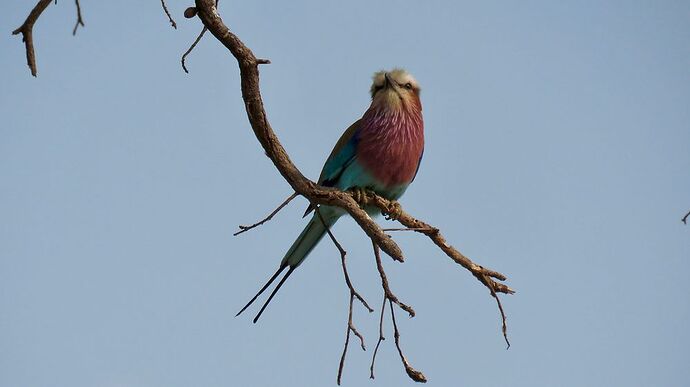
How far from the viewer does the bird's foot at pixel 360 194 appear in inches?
167

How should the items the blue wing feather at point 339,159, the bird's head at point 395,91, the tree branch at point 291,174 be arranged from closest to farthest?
the tree branch at point 291,174
the blue wing feather at point 339,159
the bird's head at point 395,91

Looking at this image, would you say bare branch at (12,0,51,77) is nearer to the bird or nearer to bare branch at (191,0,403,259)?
bare branch at (191,0,403,259)

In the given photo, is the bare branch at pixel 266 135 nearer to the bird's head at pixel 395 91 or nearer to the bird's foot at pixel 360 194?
the bird's foot at pixel 360 194

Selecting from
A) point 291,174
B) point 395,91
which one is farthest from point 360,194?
point 291,174

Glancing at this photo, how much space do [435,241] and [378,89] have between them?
1528 mm

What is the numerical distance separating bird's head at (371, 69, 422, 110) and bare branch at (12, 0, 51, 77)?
201cm

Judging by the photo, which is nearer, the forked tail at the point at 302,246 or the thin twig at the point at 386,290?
the thin twig at the point at 386,290

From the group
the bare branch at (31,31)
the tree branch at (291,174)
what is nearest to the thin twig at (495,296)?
the tree branch at (291,174)

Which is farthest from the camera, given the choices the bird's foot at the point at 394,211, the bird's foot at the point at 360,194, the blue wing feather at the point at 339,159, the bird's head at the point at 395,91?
the bird's head at the point at 395,91

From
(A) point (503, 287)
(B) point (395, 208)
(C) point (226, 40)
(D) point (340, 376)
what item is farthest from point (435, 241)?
(C) point (226, 40)

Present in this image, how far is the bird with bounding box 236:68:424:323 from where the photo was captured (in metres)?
4.26

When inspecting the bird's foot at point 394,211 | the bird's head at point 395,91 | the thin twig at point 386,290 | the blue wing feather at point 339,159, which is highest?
the bird's head at point 395,91

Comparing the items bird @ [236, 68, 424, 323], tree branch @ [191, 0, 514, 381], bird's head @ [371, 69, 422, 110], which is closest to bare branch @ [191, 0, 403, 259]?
tree branch @ [191, 0, 514, 381]

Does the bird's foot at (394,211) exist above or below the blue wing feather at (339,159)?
below
